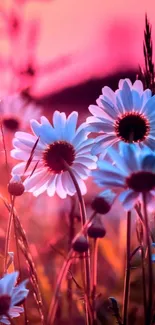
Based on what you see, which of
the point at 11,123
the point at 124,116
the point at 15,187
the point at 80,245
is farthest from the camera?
the point at 11,123

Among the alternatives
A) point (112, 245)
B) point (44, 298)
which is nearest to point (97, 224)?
point (44, 298)

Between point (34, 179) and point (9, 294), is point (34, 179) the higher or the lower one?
the higher one

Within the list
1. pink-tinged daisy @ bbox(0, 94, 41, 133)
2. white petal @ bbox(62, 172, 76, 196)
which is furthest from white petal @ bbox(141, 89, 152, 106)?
pink-tinged daisy @ bbox(0, 94, 41, 133)

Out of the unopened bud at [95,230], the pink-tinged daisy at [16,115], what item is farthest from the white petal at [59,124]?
the pink-tinged daisy at [16,115]

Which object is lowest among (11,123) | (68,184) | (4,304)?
(4,304)

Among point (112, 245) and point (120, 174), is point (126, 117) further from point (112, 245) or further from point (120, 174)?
point (112, 245)

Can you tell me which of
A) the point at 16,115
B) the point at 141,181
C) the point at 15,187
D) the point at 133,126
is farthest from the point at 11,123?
the point at 141,181

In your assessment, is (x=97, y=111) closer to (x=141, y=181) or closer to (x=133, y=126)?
(x=133, y=126)
